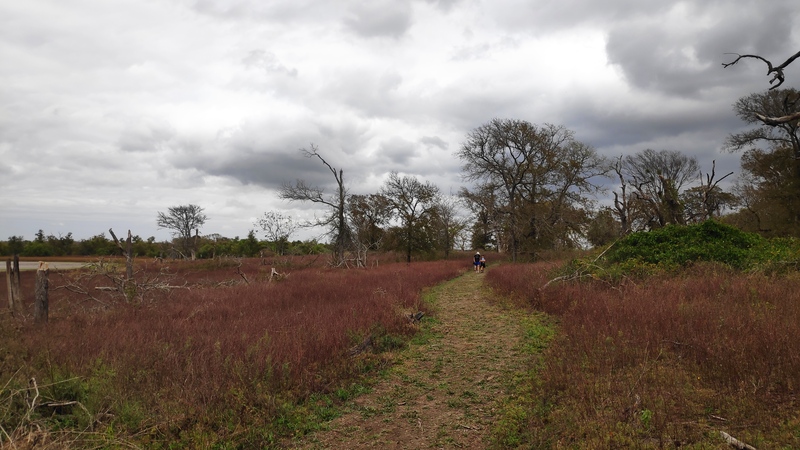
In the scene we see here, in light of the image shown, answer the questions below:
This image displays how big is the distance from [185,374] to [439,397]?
11.4 ft

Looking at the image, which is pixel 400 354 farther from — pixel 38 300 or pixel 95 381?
pixel 38 300

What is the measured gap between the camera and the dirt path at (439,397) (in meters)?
4.48

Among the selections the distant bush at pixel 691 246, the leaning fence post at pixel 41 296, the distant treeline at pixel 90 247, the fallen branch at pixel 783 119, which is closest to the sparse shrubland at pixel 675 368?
the distant bush at pixel 691 246

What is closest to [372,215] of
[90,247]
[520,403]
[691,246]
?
[691,246]

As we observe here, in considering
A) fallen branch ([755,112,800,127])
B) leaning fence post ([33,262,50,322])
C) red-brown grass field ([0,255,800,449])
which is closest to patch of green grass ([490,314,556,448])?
red-brown grass field ([0,255,800,449])

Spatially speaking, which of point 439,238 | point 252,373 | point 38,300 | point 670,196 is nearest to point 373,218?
point 439,238

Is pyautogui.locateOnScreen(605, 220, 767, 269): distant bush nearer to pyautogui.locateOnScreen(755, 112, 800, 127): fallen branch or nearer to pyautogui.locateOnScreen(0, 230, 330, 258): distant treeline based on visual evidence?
pyautogui.locateOnScreen(755, 112, 800, 127): fallen branch

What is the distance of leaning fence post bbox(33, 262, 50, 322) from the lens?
8938mm

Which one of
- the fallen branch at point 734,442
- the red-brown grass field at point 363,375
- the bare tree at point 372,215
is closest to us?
the fallen branch at point 734,442

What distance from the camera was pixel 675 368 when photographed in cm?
497

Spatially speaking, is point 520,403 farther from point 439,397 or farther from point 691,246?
point 691,246

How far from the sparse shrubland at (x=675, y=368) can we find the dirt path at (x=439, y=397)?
2.17 feet

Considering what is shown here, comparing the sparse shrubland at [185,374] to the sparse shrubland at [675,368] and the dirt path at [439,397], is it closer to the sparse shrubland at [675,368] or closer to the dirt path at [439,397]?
the dirt path at [439,397]

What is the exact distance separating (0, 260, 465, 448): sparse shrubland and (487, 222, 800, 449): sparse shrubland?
114 inches
